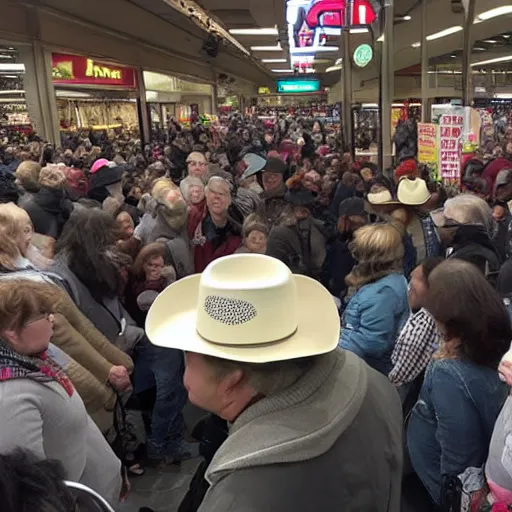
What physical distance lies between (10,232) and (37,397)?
3.92ft

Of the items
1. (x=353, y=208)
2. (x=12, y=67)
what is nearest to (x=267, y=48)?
(x=12, y=67)

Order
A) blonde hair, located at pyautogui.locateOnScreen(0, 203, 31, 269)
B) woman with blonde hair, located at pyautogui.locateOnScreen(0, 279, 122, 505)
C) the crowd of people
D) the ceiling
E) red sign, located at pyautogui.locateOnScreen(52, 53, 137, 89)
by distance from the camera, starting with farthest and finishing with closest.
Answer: the ceiling < red sign, located at pyautogui.locateOnScreen(52, 53, 137, 89) < blonde hair, located at pyautogui.locateOnScreen(0, 203, 31, 269) < woman with blonde hair, located at pyautogui.locateOnScreen(0, 279, 122, 505) < the crowd of people

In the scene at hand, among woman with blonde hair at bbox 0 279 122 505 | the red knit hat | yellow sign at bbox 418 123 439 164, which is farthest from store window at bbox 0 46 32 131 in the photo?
woman with blonde hair at bbox 0 279 122 505

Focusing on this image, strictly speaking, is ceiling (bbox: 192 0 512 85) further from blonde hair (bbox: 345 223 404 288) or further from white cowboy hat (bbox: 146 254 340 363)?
white cowboy hat (bbox: 146 254 340 363)

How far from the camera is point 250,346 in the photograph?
50.2 inches

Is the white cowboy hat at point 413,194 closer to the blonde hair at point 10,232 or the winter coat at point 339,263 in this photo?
the winter coat at point 339,263

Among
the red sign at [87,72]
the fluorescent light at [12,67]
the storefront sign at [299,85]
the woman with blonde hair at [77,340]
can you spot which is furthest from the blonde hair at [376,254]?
the storefront sign at [299,85]

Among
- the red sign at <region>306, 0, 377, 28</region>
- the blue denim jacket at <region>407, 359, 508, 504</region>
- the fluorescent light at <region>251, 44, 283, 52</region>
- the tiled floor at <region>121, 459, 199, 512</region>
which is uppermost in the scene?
the fluorescent light at <region>251, 44, 283, 52</region>

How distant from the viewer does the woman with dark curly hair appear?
6.41 feet

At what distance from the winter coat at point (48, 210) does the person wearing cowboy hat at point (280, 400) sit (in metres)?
3.10

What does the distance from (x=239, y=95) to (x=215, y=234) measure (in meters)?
35.0

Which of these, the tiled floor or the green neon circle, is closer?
the tiled floor

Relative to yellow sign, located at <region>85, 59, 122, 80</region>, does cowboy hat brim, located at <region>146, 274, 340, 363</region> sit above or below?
below

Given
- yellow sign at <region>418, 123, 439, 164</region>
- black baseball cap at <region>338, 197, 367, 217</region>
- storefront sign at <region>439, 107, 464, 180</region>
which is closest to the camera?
black baseball cap at <region>338, 197, 367, 217</region>
